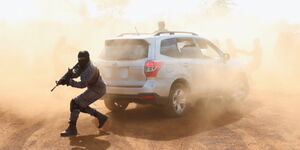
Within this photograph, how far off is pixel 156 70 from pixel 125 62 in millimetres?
672

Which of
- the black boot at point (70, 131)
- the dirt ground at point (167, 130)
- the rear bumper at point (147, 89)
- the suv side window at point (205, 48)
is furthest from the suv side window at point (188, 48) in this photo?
the black boot at point (70, 131)

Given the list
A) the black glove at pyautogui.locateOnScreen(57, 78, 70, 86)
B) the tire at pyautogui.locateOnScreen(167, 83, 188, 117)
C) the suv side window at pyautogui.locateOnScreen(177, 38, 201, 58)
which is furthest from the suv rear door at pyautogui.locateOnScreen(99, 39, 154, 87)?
the black glove at pyautogui.locateOnScreen(57, 78, 70, 86)

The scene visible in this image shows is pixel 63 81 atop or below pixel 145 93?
atop

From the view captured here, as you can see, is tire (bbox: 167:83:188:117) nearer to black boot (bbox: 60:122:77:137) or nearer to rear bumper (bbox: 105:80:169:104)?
rear bumper (bbox: 105:80:169:104)

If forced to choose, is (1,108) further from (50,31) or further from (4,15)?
(50,31)

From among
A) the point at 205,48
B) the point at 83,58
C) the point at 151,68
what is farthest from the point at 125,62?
the point at 205,48

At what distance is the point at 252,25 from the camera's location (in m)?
36.2

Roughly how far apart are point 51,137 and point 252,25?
31528 mm

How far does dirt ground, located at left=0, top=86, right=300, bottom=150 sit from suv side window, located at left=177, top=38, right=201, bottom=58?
1360mm

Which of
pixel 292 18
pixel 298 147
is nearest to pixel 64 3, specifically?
pixel 292 18

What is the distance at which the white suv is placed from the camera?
7.99m

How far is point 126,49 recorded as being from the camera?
829cm

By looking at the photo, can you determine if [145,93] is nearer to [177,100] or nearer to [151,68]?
[151,68]

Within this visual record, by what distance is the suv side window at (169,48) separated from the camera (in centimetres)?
835
